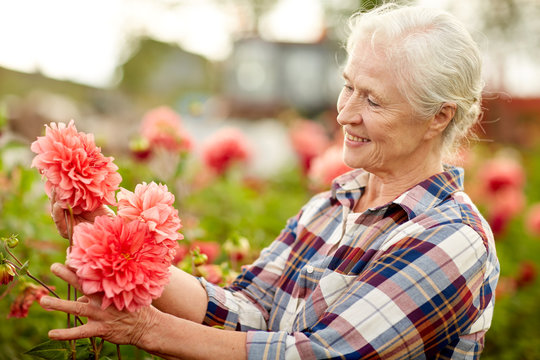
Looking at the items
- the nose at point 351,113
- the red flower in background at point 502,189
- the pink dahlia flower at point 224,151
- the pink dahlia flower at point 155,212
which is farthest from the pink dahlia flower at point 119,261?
the red flower in background at point 502,189

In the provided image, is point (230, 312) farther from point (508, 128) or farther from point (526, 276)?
point (508, 128)

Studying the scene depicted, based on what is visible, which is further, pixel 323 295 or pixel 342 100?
pixel 342 100

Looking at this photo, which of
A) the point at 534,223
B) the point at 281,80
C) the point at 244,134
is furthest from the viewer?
the point at 281,80

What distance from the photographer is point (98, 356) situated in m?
1.43

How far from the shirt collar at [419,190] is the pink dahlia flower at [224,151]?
192 centimetres

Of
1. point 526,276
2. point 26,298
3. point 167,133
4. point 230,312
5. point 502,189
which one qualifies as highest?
point 167,133

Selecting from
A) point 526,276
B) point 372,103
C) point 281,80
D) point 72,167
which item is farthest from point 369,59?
point 281,80

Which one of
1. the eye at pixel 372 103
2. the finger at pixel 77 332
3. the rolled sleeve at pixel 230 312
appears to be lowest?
the rolled sleeve at pixel 230 312

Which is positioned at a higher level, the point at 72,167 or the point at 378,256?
the point at 72,167

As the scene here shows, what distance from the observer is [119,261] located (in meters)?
1.15

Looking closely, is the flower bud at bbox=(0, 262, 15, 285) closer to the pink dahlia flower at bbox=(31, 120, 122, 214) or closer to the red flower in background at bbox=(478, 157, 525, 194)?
the pink dahlia flower at bbox=(31, 120, 122, 214)

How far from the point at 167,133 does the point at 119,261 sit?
1841 millimetres

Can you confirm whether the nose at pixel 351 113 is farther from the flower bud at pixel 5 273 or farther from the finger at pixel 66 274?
the flower bud at pixel 5 273

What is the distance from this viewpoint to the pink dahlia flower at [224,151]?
147 inches
